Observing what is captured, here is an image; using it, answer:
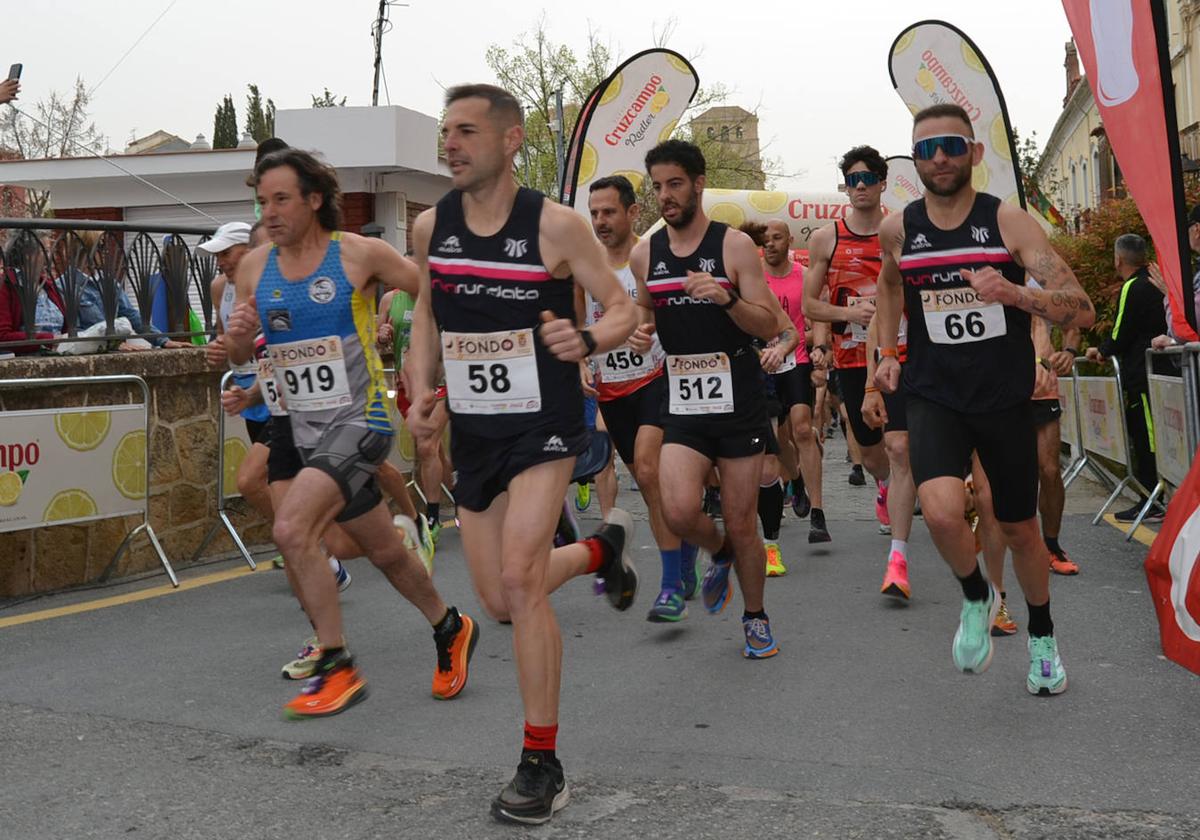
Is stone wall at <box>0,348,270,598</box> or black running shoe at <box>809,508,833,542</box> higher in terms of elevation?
stone wall at <box>0,348,270,598</box>

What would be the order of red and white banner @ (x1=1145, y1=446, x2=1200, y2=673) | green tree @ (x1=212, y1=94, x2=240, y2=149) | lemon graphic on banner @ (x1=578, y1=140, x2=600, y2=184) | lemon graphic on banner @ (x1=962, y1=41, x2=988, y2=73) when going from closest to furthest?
red and white banner @ (x1=1145, y1=446, x2=1200, y2=673), lemon graphic on banner @ (x1=962, y1=41, x2=988, y2=73), lemon graphic on banner @ (x1=578, y1=140, x2=600, y2=184), green tree @ (x1=212, y1=94, x2=240, y2=149)

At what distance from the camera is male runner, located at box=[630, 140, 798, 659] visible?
5922mm

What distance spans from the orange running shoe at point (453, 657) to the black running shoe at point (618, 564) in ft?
2.32

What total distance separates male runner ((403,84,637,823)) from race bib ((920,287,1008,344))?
135cm

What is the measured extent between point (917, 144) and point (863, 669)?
6.70 ft

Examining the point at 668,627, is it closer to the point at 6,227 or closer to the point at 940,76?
the point at 6,227

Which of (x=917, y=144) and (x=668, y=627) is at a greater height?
(x=917, y=144)

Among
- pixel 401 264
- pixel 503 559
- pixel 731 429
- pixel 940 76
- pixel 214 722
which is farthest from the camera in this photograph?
pixel 940 76

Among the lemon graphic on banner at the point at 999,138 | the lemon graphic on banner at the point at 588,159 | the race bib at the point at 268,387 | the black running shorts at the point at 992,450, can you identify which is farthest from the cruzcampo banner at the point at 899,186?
the black running shorts at the point at 992,450

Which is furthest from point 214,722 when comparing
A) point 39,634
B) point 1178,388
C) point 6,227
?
point 1178,388

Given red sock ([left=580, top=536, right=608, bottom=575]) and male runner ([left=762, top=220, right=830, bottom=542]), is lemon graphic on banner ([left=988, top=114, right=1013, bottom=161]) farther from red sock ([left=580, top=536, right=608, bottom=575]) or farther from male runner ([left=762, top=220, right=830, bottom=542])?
red sock ([left=580, top=536, right=608, bottom=575])

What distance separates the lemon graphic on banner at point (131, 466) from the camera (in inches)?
325

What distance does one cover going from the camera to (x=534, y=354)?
14.3ft

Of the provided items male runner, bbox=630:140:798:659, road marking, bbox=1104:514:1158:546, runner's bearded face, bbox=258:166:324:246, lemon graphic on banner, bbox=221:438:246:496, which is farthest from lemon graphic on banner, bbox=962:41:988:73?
runner's bearded face, bbox=258:166:324:246
